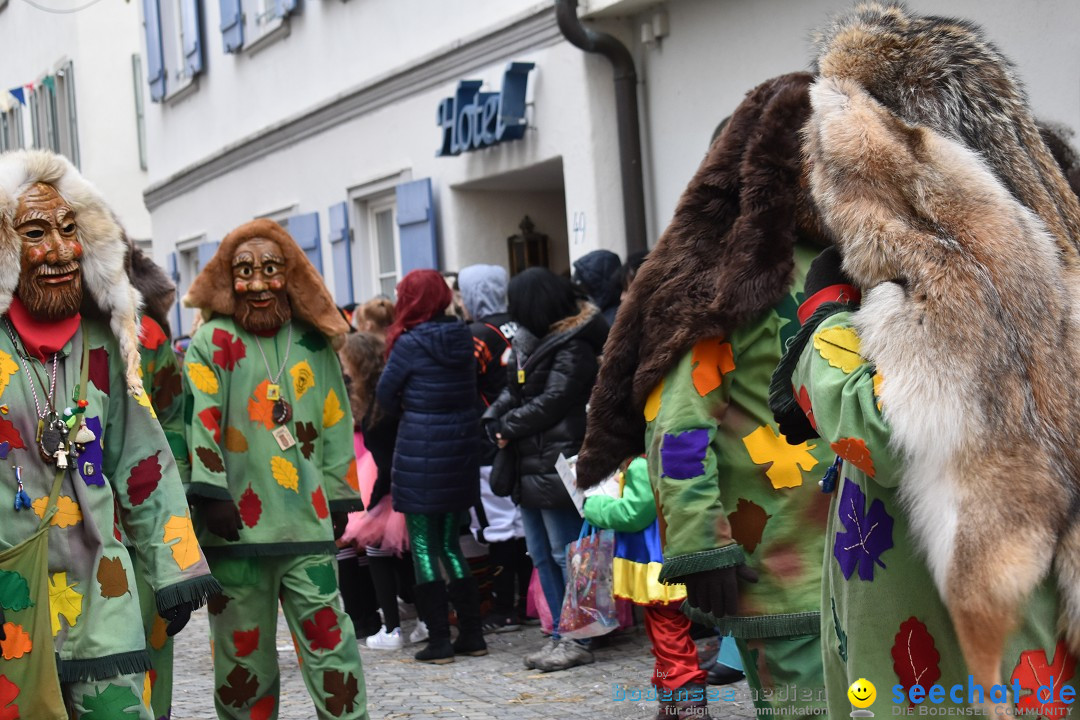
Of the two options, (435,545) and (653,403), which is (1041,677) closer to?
(653,403)

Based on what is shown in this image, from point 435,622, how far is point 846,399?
5.33 m

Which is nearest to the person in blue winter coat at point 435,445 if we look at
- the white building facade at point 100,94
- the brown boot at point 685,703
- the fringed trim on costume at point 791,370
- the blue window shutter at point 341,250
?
the brown boot at point 685,703

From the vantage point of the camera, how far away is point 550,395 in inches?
279

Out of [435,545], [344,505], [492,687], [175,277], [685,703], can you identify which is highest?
[175,277]

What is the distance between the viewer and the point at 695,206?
3826 mm

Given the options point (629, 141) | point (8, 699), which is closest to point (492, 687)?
point (8, 699)

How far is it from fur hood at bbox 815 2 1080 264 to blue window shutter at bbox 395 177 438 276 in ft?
31.0

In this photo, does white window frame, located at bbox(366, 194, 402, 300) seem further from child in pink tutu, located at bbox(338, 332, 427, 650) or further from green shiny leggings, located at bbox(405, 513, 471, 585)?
green shiny leggings, located at bbox(405, 513, 471, 585)

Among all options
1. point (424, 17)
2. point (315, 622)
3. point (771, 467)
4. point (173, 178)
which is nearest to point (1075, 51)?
point (771, 467)

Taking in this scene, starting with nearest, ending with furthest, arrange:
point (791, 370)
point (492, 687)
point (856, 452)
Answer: point (856, 452) → point (791, 370) → point (492, 687)

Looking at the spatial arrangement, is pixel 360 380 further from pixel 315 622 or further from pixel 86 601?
pixel 86 601

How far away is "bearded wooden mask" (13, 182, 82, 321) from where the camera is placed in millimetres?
4164

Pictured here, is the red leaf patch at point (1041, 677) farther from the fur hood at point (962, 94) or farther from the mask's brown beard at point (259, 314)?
the mask's brown beard at point (259, 314)

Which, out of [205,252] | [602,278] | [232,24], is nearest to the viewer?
[602,278]
